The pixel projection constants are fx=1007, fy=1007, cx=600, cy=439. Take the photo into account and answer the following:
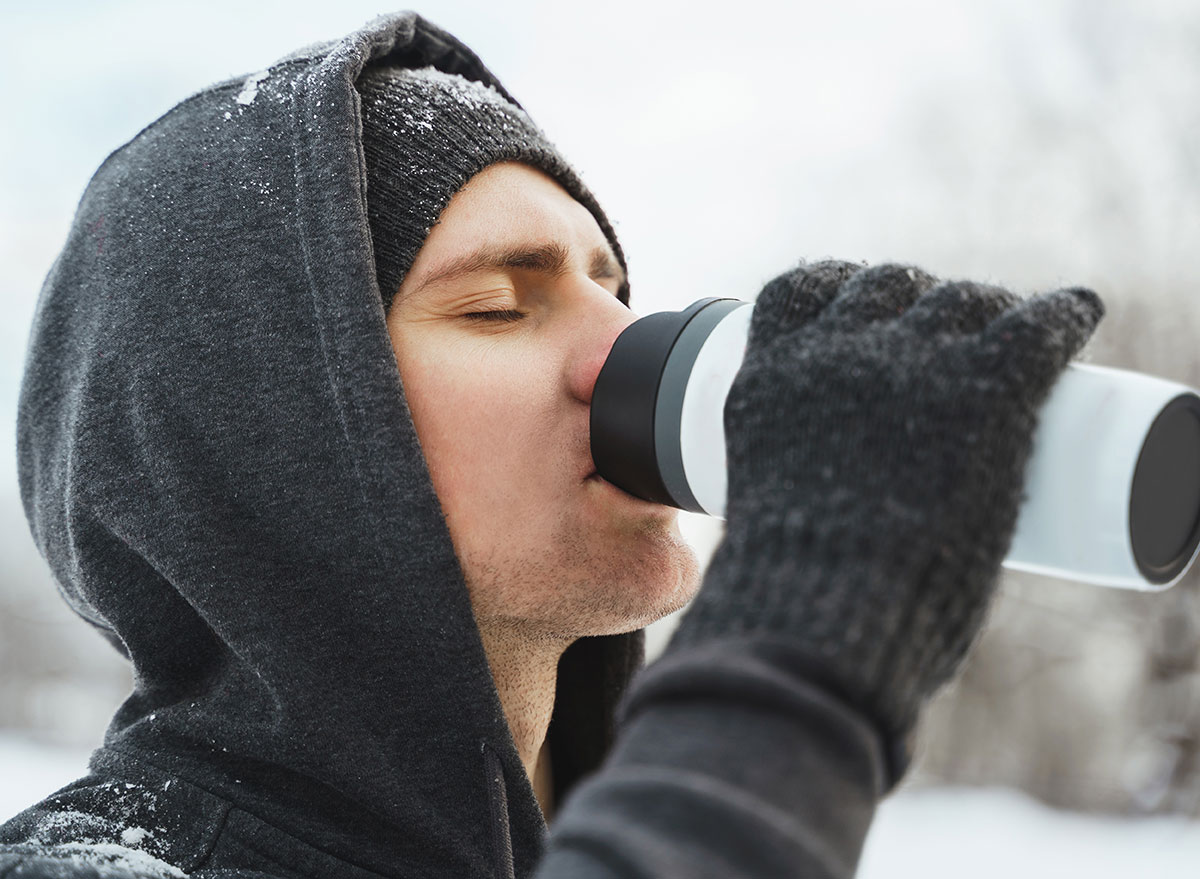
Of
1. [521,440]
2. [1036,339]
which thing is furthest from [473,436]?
[1036,339]

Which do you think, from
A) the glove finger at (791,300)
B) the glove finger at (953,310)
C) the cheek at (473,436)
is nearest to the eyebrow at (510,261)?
the cheek at (473,436)

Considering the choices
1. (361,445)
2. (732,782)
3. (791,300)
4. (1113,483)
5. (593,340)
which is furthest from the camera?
(593,340)

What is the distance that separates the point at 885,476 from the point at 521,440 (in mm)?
483

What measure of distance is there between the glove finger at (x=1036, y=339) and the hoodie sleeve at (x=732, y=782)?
0.25 meters

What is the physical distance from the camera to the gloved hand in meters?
0.58

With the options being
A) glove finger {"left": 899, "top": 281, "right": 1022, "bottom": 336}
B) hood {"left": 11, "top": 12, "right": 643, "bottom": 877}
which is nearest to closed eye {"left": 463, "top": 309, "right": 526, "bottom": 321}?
hood {"left": 11, "top": 12, "right": 643, "bottom": 877}

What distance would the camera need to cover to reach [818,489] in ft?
2.10

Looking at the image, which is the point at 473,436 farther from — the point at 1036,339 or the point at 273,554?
the point at 1036,339

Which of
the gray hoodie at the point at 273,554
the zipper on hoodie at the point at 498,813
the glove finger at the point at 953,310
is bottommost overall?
the zipper on hoodie at the point at 498,813

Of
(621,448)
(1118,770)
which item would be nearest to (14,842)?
(621,448)

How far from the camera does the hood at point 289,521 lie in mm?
956

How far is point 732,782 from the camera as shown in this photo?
1.73 ft

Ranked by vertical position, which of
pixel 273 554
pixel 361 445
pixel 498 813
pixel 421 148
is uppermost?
pixel 421 148

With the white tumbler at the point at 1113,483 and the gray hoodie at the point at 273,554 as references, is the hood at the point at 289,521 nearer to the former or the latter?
the gray hoodie at the point at 273,554
